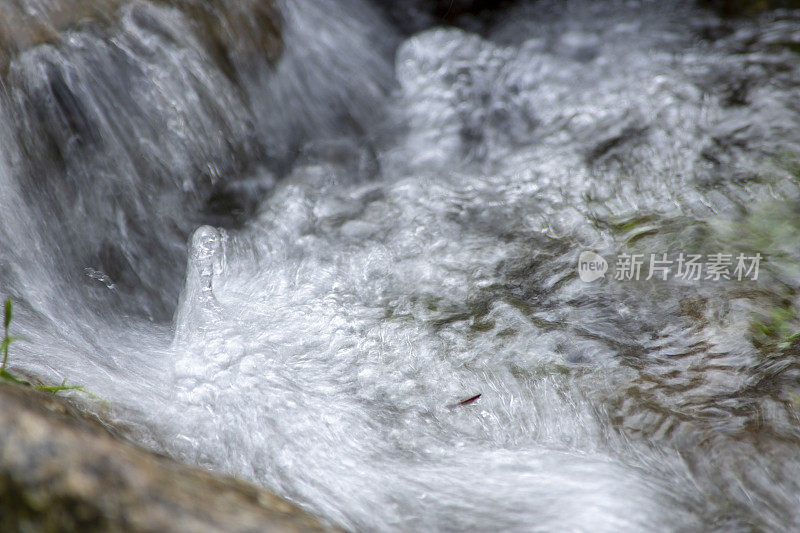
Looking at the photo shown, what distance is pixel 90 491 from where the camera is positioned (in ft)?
4.24

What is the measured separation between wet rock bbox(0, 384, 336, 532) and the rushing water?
0.53 m

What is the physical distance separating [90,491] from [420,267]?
184cm

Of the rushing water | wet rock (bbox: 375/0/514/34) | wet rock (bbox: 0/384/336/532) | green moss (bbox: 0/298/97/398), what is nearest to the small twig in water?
the rushing water

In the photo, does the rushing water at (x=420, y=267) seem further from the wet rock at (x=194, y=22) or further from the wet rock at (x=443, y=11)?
the wet rock at (x=443, y=11)

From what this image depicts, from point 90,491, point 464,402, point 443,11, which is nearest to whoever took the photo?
point 90,491

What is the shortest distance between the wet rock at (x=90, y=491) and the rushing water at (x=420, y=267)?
534mm

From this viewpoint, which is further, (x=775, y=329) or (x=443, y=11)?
(x=443, y=11)

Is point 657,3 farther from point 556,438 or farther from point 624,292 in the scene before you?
point 556,438

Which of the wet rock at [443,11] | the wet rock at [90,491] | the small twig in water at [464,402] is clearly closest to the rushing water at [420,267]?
the small twig in water at [464,402]

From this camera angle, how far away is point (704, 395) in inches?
84.1

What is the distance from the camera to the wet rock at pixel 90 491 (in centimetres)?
128

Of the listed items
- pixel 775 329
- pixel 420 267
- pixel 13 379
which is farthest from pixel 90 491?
pixel 775 329

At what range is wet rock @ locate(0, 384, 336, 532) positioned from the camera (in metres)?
1.28

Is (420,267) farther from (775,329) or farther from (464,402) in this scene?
(775,329)
